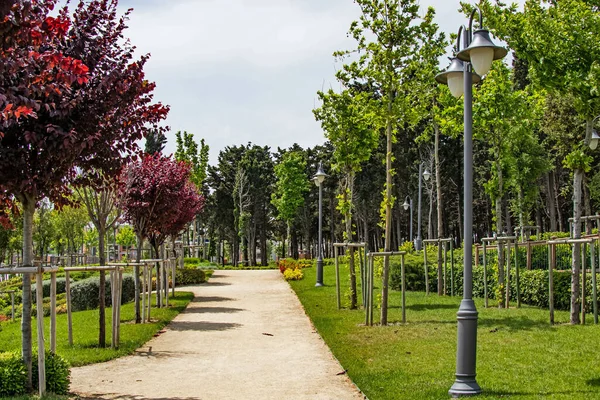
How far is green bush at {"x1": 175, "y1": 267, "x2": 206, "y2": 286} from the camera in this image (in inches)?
1153

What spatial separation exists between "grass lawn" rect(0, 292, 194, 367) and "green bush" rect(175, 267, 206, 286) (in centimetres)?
974

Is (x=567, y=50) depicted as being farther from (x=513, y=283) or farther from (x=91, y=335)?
(x=91, y=335)

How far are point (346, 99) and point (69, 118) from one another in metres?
11.3

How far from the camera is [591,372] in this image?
8578 mm

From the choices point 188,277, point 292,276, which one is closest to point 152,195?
point 188,277

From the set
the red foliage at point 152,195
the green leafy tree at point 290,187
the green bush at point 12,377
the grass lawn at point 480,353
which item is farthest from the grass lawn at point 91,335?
the green leafy tree at point 290,187

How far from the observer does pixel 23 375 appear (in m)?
7.52

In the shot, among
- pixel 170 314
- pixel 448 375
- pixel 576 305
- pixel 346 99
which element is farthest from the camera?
pixel 346 99

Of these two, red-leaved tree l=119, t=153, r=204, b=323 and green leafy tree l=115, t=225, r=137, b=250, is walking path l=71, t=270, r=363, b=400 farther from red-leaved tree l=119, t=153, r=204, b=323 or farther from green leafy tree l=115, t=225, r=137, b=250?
green leafy tree l=115, t=225, r=137, b=250

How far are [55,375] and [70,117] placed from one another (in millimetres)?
3099

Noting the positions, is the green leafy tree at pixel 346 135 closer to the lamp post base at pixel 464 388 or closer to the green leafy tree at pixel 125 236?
the lamp post base at pixel 464 388

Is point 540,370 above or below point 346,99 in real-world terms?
below

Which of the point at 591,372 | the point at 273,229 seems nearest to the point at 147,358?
the point at 591,372

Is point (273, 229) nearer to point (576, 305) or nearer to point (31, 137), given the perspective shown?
point (576, 305)
